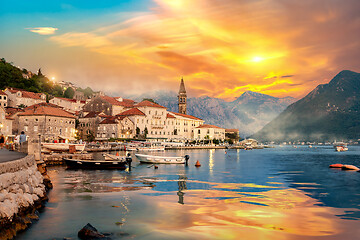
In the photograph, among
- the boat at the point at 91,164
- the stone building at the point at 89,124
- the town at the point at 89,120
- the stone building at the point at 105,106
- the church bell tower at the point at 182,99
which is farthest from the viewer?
the church bell tower at the point at 182,99

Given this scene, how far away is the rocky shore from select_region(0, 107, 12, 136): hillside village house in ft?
236

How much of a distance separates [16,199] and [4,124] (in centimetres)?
7991

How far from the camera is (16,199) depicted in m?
14.4

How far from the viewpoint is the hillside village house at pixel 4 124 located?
8194 centimetres

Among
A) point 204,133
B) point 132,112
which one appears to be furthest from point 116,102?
point 204,133

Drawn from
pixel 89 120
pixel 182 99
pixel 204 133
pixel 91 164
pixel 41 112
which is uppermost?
pixel 182 99

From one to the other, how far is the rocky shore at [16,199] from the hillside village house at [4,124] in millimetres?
71831

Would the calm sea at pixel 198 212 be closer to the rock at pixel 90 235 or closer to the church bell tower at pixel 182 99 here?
the rock at pixel 90 235

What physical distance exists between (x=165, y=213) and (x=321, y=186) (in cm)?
2077

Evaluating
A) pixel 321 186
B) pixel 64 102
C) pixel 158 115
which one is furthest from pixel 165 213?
pixel 64 102

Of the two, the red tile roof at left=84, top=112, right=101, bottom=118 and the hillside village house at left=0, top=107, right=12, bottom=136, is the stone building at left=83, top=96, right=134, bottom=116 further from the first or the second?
the hillside village house at left=0, top=107, right=12, bottom=136

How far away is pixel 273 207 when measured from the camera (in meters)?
20.7

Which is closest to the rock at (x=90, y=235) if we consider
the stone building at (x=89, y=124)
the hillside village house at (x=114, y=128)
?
the hillside village house at (x=114, y=128)

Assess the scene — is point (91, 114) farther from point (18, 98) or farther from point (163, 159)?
point (163, 159)
